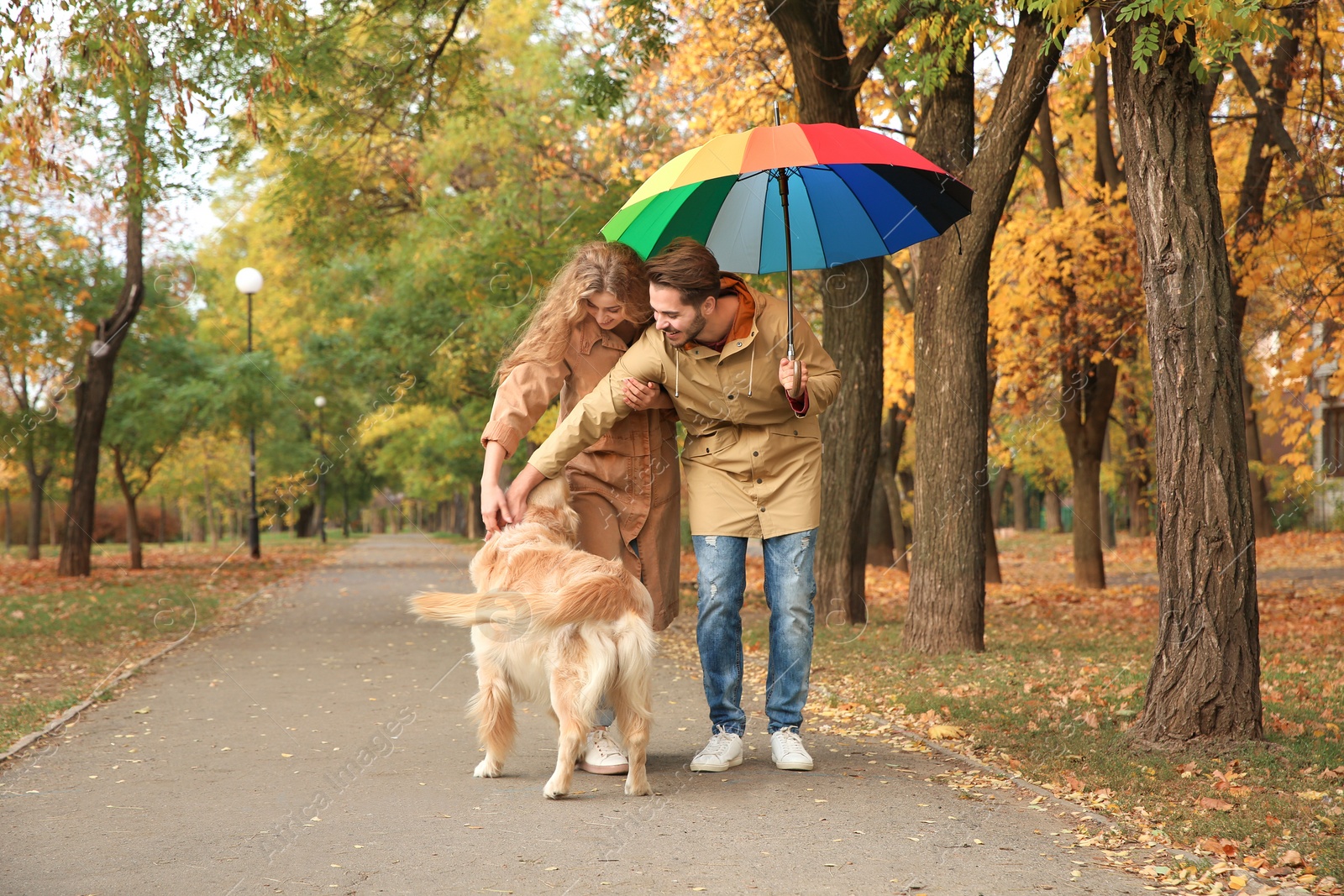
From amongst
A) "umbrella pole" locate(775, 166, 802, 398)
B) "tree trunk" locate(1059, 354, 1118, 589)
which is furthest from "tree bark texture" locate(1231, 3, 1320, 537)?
"umbrella pole" locate(775, 166, 802, 398)

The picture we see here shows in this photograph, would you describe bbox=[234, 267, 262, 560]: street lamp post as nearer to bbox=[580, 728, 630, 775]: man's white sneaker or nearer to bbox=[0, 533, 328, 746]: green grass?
bbox=[0, 533, 328, 746]: green grass

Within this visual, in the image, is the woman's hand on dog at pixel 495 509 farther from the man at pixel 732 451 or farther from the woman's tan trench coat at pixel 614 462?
the woman's tan trench coat at pixel 614 462

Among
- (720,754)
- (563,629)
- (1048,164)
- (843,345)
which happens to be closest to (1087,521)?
(1048,164)

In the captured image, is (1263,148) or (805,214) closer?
(805,214)

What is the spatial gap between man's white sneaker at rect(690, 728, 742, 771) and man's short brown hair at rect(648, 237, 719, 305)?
6.30 ft

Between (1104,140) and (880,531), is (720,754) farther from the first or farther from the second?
(880,531)

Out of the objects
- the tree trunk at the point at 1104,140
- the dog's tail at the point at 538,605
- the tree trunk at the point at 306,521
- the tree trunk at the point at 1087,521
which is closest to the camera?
the dog's tail at the point at 538,605

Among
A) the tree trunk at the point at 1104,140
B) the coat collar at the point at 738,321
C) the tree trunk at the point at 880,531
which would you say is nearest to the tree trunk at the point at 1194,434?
the coat collar at the point at 738,321

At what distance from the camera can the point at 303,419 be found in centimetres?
2573

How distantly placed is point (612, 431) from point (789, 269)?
3.40ft

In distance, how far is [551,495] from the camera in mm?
4688

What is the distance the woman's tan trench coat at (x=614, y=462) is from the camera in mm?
4840

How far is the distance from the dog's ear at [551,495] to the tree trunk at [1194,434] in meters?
2.74

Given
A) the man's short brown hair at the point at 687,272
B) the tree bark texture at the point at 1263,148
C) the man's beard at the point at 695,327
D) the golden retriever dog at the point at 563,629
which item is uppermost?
the tree bark texture at the point at 1263,148
